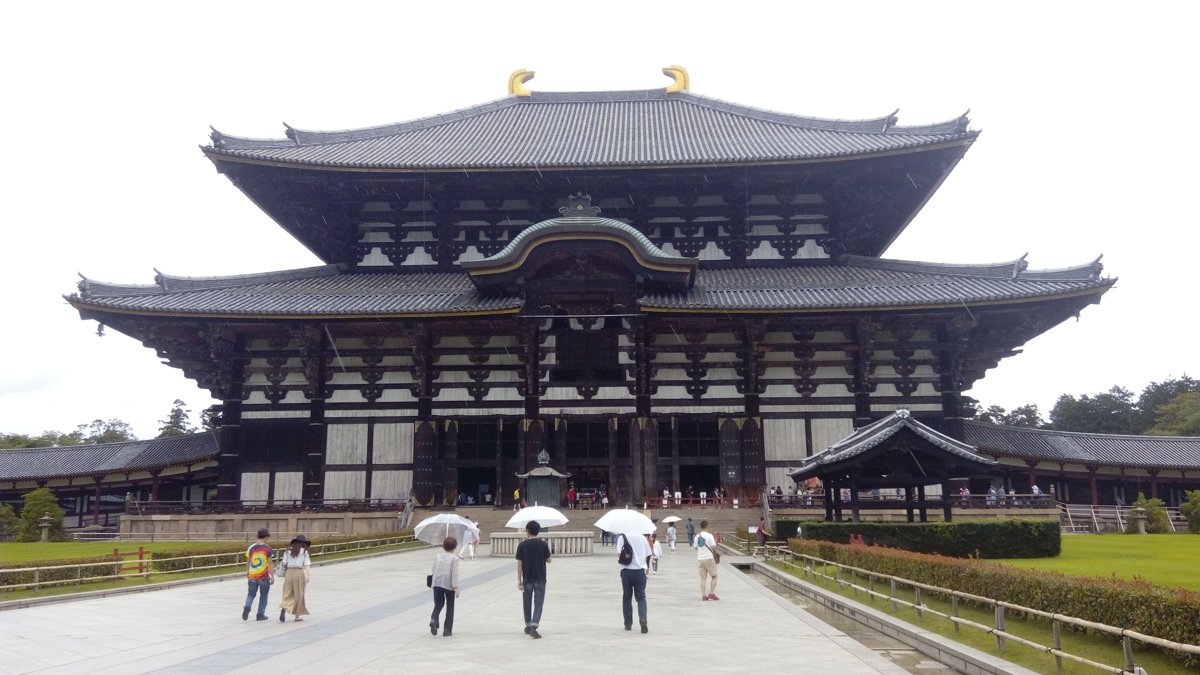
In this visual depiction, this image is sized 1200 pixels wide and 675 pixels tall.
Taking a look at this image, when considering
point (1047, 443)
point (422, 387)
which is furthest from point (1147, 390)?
point (422, 387)

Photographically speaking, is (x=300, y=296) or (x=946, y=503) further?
(x=300, y=296)

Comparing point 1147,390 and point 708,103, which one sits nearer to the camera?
point 708,103

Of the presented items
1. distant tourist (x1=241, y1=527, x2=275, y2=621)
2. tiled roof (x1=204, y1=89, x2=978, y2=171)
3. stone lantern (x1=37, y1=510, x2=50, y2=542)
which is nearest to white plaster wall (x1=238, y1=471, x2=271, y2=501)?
stone lantern (x1=37, y1=510, x2=50, y2=542)

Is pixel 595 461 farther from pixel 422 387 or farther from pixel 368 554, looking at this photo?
pixel 368 554

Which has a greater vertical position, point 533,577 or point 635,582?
point 533,577

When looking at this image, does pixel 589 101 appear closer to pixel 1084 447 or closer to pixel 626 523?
pixel 1084 447

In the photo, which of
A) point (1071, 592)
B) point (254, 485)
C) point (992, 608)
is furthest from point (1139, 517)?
point (254, 485)

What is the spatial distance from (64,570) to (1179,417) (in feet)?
310

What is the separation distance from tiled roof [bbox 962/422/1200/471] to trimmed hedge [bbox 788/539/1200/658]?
24116 mm

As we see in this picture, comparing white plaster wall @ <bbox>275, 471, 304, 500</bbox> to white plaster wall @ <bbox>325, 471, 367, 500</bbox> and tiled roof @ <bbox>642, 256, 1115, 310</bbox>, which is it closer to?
white plaster wall @ <bbox>325, 471, 367, 500</bbox>

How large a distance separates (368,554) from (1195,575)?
71.0ft

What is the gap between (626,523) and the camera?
44.5ft

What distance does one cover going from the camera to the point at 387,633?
12.2m

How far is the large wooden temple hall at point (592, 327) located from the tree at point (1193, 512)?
8825 mm
